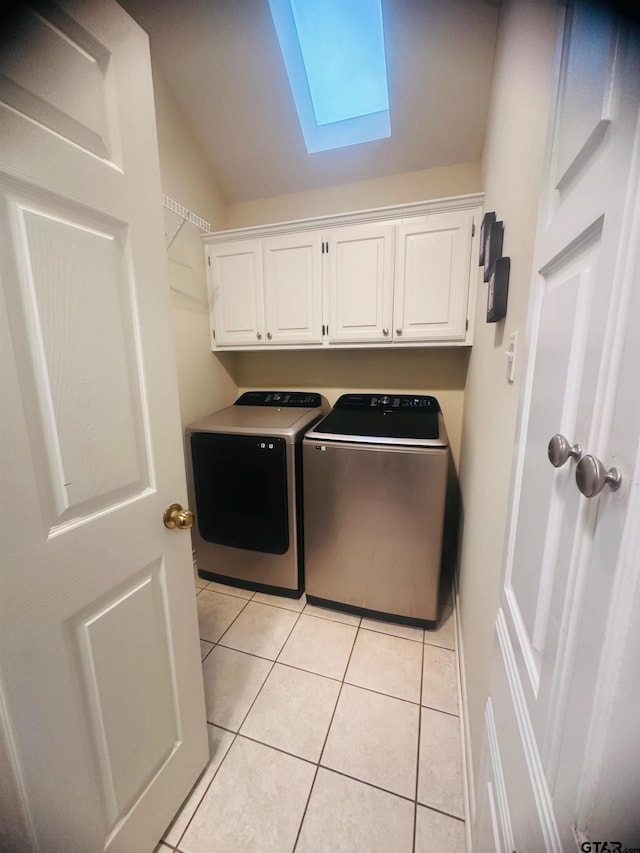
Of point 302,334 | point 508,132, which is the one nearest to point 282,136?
point 302,334

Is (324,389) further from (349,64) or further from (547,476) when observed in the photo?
(547,476)

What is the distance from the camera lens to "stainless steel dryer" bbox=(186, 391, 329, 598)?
67.2 inches

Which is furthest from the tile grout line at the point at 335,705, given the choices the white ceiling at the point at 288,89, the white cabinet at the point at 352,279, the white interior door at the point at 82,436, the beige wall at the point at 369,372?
the white ceiling at the point at 288,89

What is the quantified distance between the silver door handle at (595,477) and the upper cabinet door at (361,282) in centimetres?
162

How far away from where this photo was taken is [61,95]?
0.57 meters

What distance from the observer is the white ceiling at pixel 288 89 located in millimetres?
1416

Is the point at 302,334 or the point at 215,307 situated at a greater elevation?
the point at 215,307

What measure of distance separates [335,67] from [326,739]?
3.11 meters

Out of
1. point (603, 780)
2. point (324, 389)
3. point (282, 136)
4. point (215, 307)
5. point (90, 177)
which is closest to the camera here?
point (603, 780)

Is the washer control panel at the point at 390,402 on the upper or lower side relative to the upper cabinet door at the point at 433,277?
lower

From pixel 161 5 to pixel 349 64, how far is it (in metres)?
0.90

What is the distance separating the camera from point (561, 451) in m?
0.41

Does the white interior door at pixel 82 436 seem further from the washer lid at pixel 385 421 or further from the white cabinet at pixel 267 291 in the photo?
the white cabinet at pixel 267 291

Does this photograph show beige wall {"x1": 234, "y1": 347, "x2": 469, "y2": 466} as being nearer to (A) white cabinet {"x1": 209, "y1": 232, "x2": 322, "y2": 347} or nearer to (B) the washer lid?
(B) the washer lid
